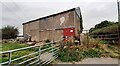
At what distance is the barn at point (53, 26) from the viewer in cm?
2664

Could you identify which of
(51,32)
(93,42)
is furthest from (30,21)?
(93,42)

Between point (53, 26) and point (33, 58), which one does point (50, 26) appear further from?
point (33, 58)

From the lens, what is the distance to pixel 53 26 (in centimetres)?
2870

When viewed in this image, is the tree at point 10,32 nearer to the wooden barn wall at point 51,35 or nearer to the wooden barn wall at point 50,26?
the wooden barn wall at point 50,26

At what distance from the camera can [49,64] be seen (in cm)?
860

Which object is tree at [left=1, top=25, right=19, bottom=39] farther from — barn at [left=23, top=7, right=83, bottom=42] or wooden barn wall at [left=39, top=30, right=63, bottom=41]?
wooden barn wall at [left=39, top=30, right=63, bottom=41]

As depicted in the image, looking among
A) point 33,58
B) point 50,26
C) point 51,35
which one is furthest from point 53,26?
point 33,58

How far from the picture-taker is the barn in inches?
1049

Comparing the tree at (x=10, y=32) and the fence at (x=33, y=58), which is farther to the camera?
the tree at (x=10, y=32)

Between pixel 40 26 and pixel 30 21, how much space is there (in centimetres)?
Result: 330

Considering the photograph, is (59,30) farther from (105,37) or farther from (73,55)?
(73,55)

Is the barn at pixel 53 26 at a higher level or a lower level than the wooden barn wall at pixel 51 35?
higher

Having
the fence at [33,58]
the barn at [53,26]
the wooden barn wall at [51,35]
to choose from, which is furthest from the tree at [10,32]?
the fence at [33,58]

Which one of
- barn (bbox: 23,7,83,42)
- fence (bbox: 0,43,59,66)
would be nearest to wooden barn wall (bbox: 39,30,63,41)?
barn (bbox: 23,7,83,42)
